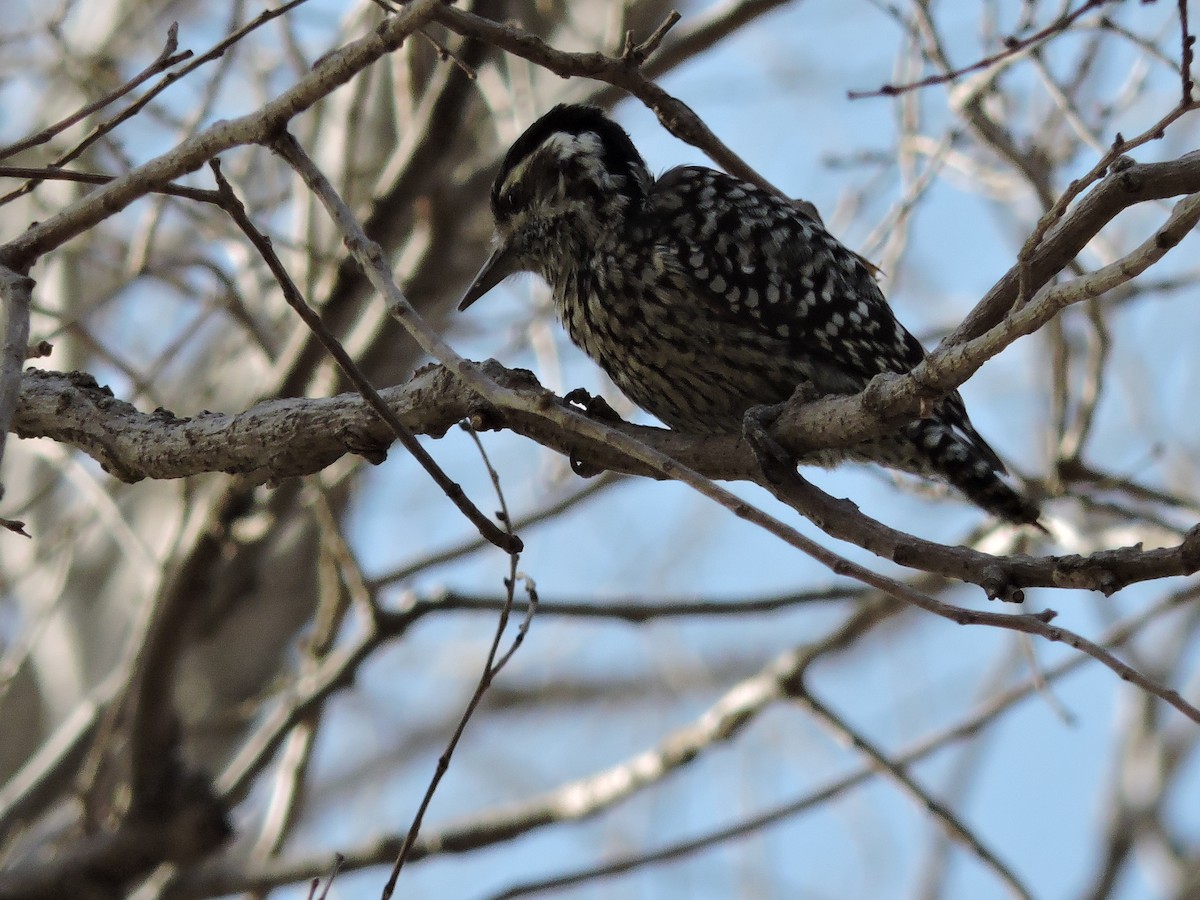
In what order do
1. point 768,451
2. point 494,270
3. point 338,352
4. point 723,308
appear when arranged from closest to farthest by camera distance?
point 338,352
point 768,451
point 723,308
point 494,270

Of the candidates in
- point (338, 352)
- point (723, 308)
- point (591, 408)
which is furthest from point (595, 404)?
point (338, 352)

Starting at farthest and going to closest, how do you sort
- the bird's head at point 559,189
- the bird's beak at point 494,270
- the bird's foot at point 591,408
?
the bird's beak at point 494,270 < the bird's head at point 559,189 < the bird's foot at point 591,408

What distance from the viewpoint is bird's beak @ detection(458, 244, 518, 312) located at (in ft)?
14.2

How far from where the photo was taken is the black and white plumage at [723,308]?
3.66 meters

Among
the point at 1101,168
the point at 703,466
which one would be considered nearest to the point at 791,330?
the point at 703,466

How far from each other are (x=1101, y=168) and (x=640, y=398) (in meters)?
1.84

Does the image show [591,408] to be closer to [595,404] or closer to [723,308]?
[595,404]

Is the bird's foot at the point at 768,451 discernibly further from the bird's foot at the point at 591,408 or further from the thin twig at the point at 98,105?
the thin twig at the point at 98,105

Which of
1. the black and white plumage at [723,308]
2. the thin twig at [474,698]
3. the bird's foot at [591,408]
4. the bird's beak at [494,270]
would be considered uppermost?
the bird's beak at [494,270]

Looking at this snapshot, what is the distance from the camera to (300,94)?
2664 millimetres

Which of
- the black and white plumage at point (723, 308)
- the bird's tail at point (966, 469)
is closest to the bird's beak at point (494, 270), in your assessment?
the black and white plumage at point (723, 308)

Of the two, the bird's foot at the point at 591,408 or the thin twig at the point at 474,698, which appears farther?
the bird's foot at the point at 591,408

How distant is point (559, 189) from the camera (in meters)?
4.18

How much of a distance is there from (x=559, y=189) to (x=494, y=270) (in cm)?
36
